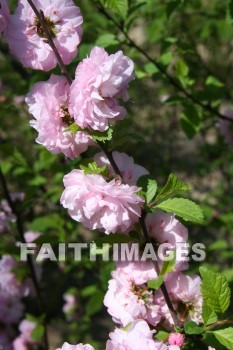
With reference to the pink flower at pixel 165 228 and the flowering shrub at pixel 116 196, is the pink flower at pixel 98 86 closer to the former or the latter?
the flowering shrub at pixel 116 196

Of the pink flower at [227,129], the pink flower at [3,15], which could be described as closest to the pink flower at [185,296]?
the pink flower at [3,15]

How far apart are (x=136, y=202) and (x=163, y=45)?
1.15m

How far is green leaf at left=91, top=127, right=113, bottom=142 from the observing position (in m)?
1.12

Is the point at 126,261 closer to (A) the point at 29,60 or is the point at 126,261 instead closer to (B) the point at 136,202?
(B) the point at 136,202

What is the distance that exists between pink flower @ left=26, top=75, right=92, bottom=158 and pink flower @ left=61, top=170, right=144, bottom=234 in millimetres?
86

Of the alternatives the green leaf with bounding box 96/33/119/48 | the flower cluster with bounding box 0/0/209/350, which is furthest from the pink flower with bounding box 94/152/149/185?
the green leaf with bounding box 96/33/119/48

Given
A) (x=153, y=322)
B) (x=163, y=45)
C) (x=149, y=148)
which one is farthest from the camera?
(x=149, y=148)

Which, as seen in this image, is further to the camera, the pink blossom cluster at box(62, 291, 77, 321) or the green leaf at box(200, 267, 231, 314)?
the pink blossom cluster at box(62, 291, 77, 321)

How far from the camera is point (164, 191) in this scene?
1.23 m

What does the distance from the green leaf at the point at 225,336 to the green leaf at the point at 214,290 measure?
0.16 ft

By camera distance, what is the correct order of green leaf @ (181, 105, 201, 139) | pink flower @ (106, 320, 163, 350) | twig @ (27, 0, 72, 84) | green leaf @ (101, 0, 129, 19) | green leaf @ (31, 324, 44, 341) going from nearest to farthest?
pink flower @ (106, 320, 163, 350), twig @ (27, 0, 72, 84), green leaf @ (101, 0, 129, 19), green leaf @ (181, 105, 201, 139), green leaf @ (31, 324, 44, 341)

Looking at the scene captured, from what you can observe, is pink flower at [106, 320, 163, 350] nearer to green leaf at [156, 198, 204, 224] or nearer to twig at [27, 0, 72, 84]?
green leaf at [156, 198, 204, 224]

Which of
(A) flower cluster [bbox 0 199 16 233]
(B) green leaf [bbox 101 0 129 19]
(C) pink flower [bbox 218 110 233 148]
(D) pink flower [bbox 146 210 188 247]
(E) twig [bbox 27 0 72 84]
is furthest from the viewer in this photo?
(C) pink flower [bbox 218 110 233 148]

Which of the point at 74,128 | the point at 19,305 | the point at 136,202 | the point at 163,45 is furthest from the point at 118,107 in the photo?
the point at 19,305
